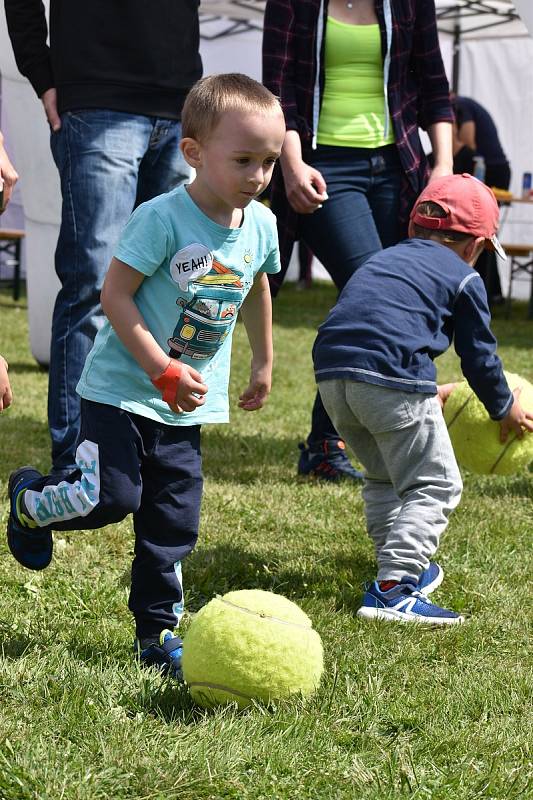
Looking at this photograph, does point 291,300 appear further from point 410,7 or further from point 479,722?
point 479,722

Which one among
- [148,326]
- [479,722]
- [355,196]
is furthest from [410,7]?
[479,722]

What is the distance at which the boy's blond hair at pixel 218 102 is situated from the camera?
263 centimetres

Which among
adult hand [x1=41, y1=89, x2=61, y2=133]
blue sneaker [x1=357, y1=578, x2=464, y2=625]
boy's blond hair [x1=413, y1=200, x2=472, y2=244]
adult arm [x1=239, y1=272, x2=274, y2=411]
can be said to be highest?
adult hand [x1=41, y1=89, x2=61, y2=133]

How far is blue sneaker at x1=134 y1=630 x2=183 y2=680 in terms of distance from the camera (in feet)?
8.93

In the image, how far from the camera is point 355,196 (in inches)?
169

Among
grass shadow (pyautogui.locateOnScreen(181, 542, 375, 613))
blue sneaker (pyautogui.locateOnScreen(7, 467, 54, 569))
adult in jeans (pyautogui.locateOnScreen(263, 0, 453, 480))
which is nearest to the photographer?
blue sneaker (pyautogui.locateOnScreen(7, 467, 54, 569))

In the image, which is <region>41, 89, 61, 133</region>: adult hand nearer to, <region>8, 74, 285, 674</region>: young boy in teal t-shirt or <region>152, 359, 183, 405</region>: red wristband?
<region>8, 74, 285, 674</region>: young boy in teal t-shirt

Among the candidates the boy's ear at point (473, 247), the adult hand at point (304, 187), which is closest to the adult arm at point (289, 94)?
the adult hand at point (304, 187)

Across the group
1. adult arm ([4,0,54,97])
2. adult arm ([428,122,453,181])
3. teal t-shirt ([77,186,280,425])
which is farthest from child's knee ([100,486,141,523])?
adult arm ([428,122,453,181])

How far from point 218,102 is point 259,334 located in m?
0.66

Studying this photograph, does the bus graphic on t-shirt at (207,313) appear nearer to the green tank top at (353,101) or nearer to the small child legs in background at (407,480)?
the small child legs in background at (407,480)

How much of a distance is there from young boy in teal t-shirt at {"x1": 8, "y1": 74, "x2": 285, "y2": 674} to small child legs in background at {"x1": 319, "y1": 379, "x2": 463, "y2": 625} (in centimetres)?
54

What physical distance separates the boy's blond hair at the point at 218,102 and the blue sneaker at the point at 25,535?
39.4 inches

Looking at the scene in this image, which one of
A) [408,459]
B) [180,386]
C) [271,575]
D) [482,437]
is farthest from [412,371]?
[180,386]
